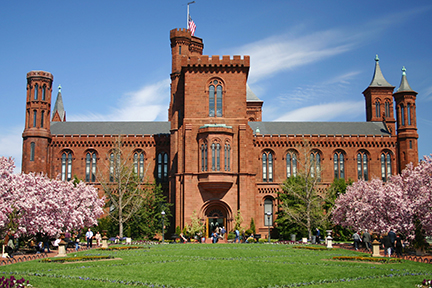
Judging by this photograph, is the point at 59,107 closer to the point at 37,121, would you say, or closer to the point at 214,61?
the point at 37,121

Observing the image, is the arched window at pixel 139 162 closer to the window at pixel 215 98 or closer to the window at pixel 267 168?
the window at pixel 215 98

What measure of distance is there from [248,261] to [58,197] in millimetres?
20148

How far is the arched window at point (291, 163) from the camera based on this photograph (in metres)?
63.2

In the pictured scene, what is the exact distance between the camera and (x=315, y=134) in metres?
65.1

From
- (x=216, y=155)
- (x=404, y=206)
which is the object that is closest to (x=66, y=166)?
(x=216, y=155)

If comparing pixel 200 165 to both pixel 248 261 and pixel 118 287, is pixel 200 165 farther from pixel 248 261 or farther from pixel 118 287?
pixel 118 287

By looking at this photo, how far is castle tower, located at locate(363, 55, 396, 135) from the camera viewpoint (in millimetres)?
73875

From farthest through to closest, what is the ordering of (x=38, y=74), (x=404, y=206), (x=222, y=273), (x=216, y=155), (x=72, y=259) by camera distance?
(x=38, y=74), (x=216, y=155), (x=404, y=206), (x=72, y=259), (x=222, y=273)

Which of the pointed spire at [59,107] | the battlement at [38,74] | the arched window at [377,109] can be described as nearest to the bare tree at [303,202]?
the arched window at [377,109]

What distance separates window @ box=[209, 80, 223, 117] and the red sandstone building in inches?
4.5

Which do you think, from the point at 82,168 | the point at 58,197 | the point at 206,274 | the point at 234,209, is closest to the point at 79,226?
the point at 58,197

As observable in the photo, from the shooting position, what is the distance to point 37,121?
60.1 m

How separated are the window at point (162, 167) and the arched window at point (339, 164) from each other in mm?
22456

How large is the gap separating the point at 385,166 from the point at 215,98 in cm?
2611
